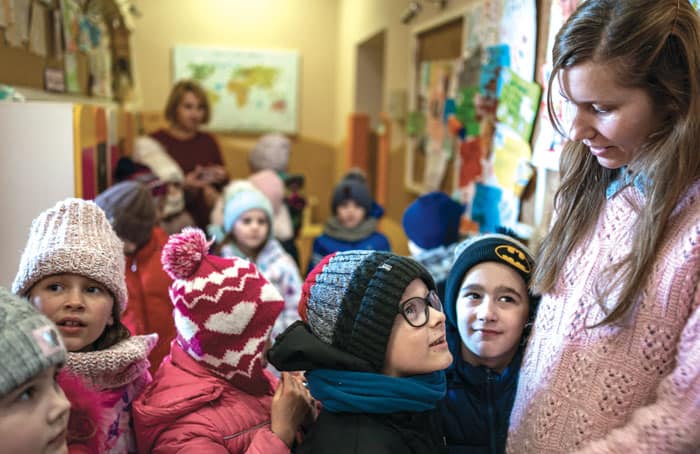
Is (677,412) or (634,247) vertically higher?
(634,247)

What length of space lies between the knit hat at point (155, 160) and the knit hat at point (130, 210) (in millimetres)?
1220

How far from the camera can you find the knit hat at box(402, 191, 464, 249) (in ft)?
7.92

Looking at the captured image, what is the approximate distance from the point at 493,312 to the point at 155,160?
2.60 metres

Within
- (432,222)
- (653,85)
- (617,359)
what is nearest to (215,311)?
(617,359)

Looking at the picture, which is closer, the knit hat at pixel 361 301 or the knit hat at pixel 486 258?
the knit hat at pixel 361 301

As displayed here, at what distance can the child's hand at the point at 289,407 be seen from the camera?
4.06ft

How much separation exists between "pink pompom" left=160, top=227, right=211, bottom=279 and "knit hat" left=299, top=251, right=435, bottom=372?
0.34 metres

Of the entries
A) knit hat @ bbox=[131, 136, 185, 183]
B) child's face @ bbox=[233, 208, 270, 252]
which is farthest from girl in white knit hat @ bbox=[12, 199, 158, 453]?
knit hat @ bbox=[131, 136, 185, 183]

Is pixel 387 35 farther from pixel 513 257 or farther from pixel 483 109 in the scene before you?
pixel 513 257

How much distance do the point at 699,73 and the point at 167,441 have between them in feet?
3.87

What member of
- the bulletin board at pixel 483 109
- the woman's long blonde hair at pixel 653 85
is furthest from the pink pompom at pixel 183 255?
the bulletin board at pixel 483 109

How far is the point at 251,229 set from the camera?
2.75m

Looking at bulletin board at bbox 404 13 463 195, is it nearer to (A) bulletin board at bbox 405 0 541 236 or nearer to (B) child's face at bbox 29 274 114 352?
(A) bulletin board at bbox 405 0 541 236

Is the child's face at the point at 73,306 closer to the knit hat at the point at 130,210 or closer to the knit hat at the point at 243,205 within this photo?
the knit hat at the point at 130,210
